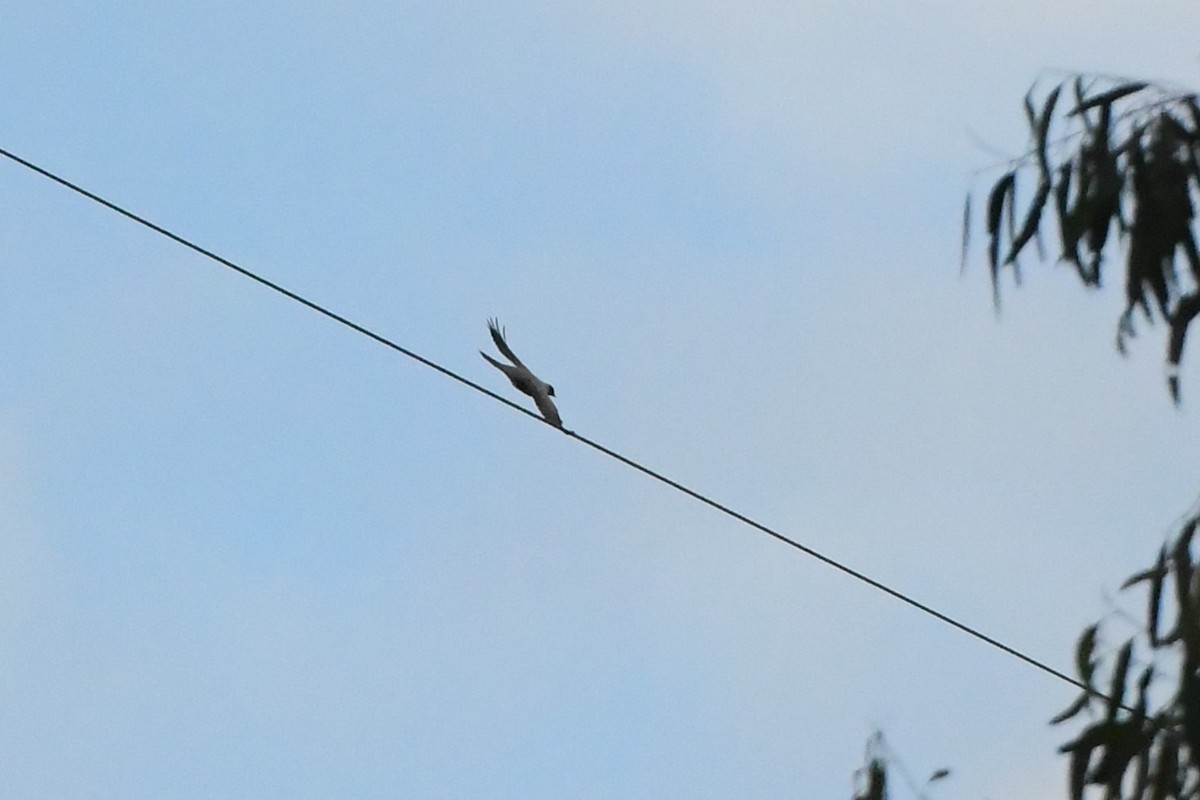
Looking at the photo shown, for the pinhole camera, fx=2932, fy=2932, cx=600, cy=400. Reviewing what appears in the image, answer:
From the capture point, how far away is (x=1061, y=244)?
5.09 meters

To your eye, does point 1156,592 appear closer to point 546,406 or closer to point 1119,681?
point 1119,681

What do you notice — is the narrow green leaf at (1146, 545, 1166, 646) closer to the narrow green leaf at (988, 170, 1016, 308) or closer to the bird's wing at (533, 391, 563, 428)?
the narrow green leaf at (988, 170, 1016, 308)

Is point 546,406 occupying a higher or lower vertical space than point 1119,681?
higher

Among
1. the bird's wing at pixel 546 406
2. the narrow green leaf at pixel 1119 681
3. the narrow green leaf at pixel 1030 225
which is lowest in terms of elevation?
the narrow green leaf at pixel 1119 681

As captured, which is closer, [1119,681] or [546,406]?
[1119,681]

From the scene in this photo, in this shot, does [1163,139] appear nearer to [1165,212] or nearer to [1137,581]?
[1165,212]

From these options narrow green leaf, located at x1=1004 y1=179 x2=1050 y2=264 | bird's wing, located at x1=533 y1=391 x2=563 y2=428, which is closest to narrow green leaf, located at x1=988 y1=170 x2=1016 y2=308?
narrow green leaf, located at x1=1004 y1=179 x2=1050 y2=264

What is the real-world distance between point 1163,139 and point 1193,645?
101 cm

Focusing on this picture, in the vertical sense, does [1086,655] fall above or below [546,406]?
below

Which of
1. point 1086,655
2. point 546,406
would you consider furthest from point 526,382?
point 1086,655

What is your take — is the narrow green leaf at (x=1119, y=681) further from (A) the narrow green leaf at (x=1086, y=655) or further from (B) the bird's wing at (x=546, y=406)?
(B) the bird's wing at (x=546, y=406)

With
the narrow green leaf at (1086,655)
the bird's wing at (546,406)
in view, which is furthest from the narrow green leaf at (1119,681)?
the bird's wing at (546,406)

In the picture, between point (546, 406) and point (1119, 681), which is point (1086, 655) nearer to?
point (1119, 681)

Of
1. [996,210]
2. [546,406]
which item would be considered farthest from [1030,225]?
[546,406]
